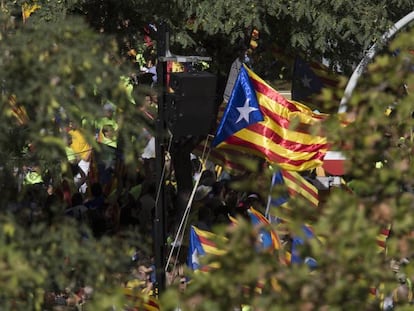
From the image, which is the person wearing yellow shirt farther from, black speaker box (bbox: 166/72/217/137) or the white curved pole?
black speaker box (bbox: 166/72/217/137)

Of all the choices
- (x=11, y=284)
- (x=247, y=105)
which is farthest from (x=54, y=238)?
(x=247, y=105)

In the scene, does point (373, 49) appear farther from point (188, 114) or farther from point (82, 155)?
point (82, 155)

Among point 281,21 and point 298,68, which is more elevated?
point 281,21

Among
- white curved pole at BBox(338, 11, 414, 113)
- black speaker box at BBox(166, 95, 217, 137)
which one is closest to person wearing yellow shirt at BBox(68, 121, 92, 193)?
white curved pole at BBox(338, 11, 414, 113)

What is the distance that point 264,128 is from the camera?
12.1 meters

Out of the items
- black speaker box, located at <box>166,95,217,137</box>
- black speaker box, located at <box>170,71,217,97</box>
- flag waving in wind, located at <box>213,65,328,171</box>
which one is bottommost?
flag waving in wind, located at <box>213,65,328,171</box>

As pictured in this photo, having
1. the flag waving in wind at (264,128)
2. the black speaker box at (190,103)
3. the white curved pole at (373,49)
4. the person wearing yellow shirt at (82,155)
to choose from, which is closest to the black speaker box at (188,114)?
the black speaker box at (190,103)

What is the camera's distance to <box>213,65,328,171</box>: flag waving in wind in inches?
470

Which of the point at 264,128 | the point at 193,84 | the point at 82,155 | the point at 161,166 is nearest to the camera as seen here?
the point at 193,84

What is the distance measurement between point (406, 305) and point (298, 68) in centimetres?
1059

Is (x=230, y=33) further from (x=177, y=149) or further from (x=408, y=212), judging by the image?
(x=408, y=212)

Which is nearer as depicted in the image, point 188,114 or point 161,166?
point 188,114

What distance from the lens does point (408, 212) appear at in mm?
3900

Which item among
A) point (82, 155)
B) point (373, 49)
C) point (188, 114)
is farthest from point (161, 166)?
point (82, 155)
